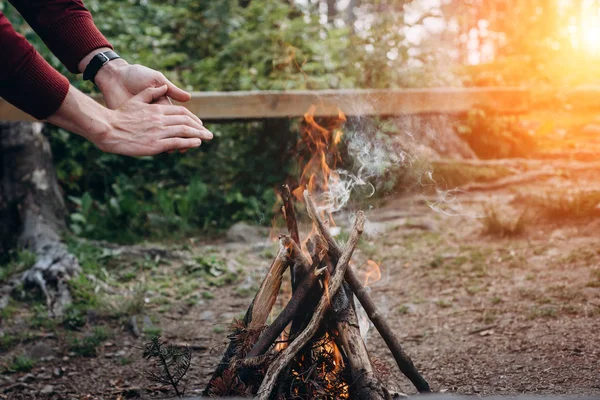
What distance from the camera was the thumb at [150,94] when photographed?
7.85 ft

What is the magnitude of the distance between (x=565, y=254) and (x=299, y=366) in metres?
3.27

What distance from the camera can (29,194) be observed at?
19.4 ft

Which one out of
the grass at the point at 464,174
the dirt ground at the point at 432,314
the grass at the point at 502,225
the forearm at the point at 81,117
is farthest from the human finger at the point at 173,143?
the grass at the point at 464,174

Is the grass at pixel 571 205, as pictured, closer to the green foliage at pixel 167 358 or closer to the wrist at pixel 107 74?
the green foliage at pixel 167 358

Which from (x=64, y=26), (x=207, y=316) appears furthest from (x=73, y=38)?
(x=207, y=316)

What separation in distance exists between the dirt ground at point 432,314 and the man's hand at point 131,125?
1.35 meters

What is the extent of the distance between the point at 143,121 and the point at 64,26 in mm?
599

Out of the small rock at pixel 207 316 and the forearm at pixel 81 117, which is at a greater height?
the forearm at pixel 81 117

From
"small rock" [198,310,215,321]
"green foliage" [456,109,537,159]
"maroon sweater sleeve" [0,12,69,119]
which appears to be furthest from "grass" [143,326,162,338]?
"green foliage" [456,109,537,159]

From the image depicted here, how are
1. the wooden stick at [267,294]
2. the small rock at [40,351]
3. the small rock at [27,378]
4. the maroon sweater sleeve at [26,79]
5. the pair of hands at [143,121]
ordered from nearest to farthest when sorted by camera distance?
the maroon sweater sleeve at [26,79] → the pair of hands at [143,121] → the wooden stick at [267,294] → the small rock at [27,378] → the small rock at [40,351]

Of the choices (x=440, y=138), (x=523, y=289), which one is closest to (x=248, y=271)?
(x=523, y=289)

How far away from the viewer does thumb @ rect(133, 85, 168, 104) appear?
239 centimetres

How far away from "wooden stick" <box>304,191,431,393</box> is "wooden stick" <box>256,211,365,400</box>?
0.09 m

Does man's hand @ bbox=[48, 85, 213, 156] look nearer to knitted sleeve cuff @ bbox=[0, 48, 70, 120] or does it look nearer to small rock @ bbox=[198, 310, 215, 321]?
knitted sleeve cuff @ bbox=[0, 48, 70, 120]
